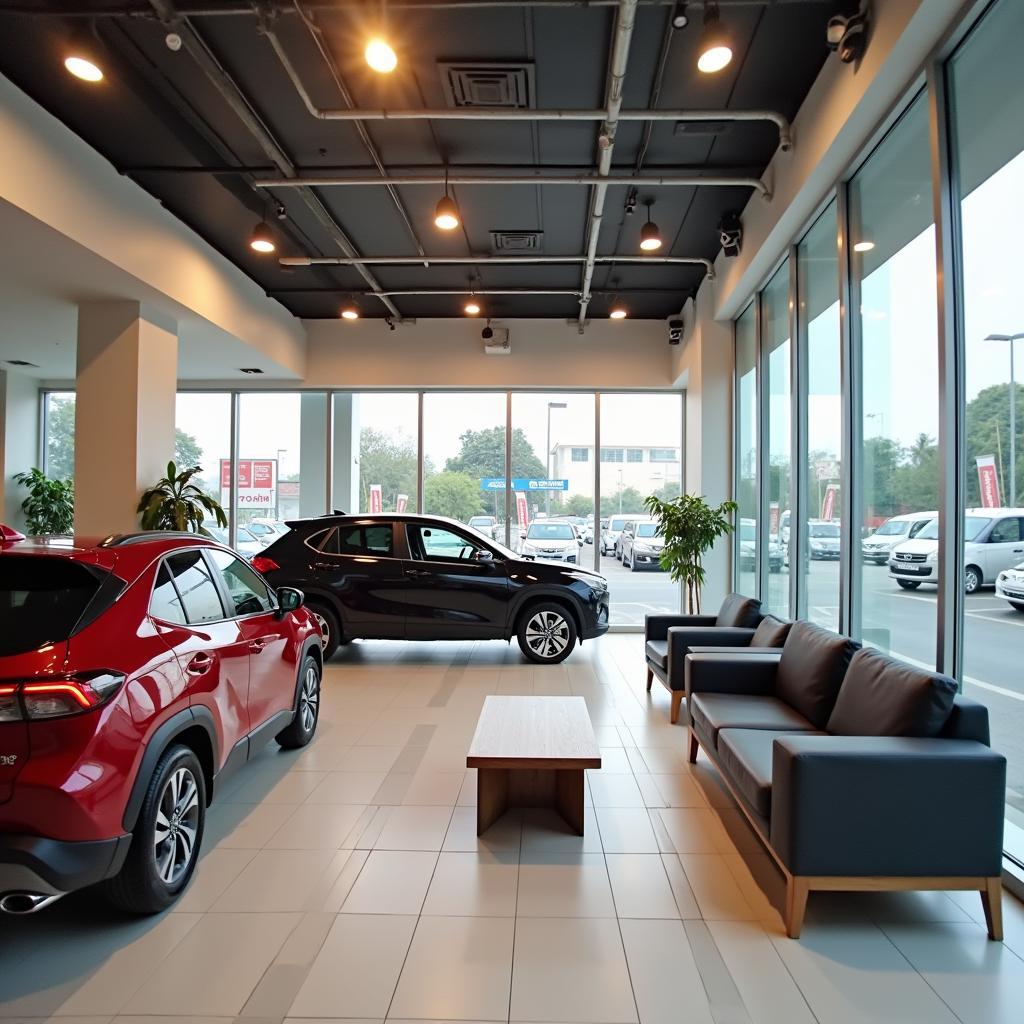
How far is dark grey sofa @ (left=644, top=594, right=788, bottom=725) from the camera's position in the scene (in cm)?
413

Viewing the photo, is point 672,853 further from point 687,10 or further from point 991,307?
point 687,10

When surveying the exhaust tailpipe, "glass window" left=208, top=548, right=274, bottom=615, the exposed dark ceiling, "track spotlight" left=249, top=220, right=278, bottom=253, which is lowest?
the exhaust tailpipe

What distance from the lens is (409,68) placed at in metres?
3.73

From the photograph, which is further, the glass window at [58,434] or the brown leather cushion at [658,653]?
the glass window at [58,434]

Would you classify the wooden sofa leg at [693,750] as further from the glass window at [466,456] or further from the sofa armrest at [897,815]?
the glass window at [466,456]

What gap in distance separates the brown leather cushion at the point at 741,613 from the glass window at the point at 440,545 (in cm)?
230

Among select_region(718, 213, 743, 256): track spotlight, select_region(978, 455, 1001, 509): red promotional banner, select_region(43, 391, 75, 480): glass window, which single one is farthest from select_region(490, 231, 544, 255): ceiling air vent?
select_region(43, 391, 75, 480): glass window

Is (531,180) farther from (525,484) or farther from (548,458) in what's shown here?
(525,484)

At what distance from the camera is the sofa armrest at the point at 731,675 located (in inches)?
140

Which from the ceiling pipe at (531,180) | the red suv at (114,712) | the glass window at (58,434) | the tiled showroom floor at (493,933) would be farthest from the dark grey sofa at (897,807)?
the glass window at (58,434)

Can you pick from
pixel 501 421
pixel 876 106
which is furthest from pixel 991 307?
pixel 501 421

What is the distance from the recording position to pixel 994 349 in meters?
2.69

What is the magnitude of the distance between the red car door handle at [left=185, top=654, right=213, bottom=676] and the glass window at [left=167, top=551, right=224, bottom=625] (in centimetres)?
15

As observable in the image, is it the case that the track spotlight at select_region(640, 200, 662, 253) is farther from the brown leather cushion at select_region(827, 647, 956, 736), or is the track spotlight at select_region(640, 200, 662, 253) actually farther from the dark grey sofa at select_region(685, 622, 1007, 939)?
the dark grey sofa at select_region(685, 622, 1007, 939)
